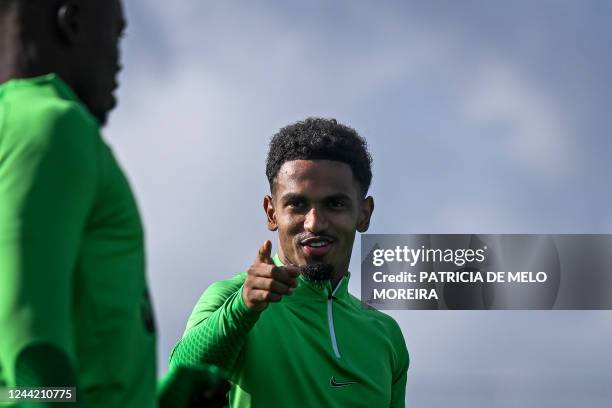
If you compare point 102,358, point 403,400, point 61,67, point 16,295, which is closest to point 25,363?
point 16,295

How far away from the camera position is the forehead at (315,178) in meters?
4.84

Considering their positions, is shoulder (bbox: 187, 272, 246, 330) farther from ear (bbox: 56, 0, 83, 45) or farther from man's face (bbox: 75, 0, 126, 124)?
ear (bbox: 56, 0, 83, 45)

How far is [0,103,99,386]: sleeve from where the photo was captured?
1676 millimetres

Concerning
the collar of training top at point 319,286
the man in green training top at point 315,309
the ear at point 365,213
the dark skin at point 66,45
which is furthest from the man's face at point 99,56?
the ear at point 365,213

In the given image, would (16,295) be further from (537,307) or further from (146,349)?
(537,307)

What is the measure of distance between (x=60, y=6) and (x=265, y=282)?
1.78 meters

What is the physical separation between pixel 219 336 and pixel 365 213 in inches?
67.6

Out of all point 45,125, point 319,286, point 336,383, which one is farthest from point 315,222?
point 45,125

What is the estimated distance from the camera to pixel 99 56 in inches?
85.8

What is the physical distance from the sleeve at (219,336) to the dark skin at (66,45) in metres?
1.77

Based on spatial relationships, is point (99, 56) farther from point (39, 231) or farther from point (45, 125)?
point (39, 231)

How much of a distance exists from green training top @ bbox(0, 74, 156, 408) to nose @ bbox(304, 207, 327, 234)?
2.66 meters

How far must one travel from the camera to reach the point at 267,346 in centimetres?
456

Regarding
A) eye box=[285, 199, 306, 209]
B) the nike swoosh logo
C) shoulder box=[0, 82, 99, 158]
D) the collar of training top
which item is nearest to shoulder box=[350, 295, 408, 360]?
the collar of training top
